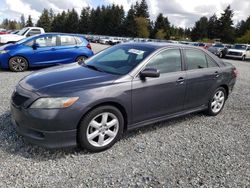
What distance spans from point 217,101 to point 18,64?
23.2ft

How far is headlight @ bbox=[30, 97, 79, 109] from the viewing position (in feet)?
9.68

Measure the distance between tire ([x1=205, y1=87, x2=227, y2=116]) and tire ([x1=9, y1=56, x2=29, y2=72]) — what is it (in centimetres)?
678

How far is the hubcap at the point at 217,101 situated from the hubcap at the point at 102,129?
2585 mm

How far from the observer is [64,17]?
80.8m

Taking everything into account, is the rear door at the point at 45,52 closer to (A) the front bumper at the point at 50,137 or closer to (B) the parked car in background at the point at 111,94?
(B) the parked car in background at the point at 111,94

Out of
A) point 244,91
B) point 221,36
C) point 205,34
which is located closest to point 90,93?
point 244,91

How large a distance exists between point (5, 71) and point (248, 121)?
26.9ft

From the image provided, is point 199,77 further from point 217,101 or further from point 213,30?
point 213,30

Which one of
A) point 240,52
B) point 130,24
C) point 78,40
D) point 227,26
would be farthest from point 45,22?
point 78,40

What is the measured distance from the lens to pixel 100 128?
3.32 metres

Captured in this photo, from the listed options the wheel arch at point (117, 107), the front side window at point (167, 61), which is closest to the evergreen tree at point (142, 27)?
the front side window at point (167, 61)

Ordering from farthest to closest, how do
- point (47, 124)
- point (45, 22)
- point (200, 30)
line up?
point (45, 22), point (200, 30), point (47, 124)

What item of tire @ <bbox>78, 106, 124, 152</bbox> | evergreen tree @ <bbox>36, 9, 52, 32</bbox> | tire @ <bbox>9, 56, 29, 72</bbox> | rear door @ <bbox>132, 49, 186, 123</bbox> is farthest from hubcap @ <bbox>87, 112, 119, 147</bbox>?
evergreen tree @ <bbox>36, 9, 52, 32</bbox>

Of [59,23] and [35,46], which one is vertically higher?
[59,23]
